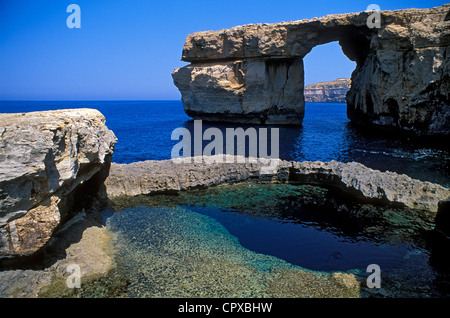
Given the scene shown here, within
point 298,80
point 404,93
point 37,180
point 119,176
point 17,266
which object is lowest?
point 17,266

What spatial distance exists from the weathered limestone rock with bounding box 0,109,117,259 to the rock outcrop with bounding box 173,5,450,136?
30320mm

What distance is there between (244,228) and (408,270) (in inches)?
241

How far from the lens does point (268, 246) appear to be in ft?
36.7

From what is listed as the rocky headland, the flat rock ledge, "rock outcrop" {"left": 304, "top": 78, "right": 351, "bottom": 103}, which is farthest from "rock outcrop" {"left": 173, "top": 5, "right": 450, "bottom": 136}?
"rock outcrop" {"left": 304, "top": 78, "right": 351, "bottom": 103}

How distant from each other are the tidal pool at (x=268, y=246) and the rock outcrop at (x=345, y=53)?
63.0 feet

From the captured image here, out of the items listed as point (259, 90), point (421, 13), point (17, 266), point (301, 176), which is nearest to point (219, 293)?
point (17, 266)

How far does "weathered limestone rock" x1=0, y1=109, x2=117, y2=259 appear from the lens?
7.34m

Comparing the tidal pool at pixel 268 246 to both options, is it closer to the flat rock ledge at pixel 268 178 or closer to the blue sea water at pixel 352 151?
the flat rock ledge at pixel 268 178

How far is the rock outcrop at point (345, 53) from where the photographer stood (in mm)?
27141

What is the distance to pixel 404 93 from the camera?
29.4m

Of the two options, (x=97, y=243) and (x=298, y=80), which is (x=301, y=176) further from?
(x=298, y=80)
